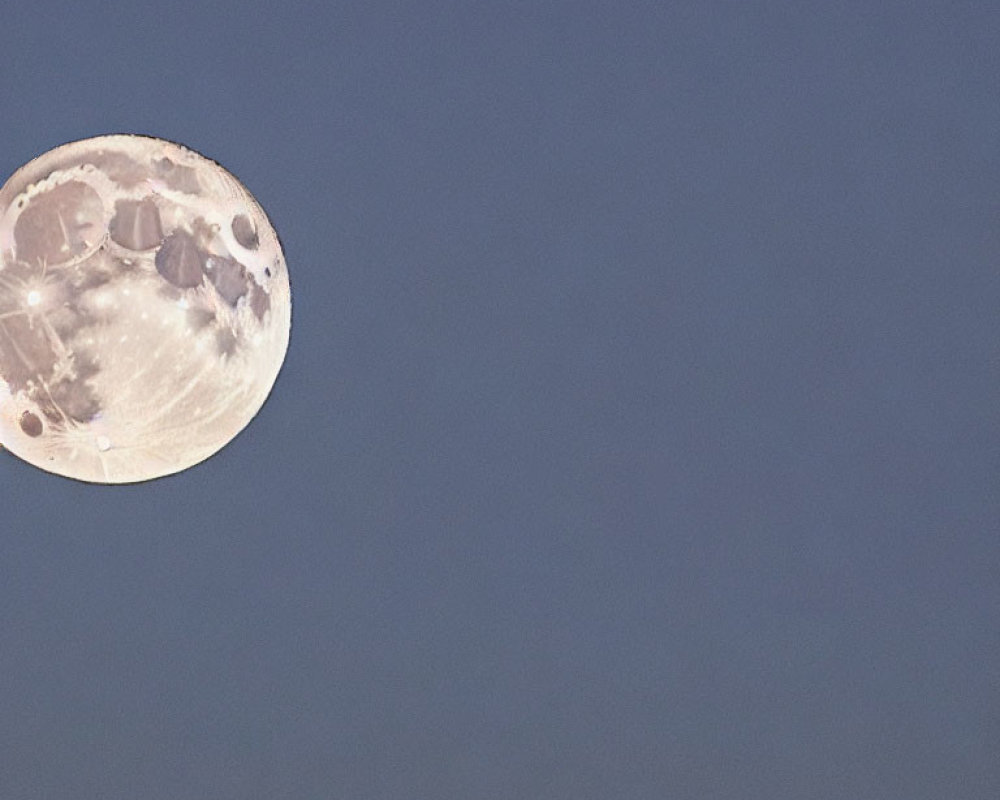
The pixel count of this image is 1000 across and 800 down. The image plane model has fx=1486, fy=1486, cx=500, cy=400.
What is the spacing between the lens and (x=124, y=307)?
101 cm

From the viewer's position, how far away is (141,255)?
1.01 m

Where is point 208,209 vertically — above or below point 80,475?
above

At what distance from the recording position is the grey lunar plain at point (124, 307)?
1.00m

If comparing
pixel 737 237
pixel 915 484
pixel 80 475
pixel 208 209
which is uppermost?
pixel 737 237

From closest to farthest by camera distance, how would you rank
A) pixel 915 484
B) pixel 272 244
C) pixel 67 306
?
pixel 67 306 → pixel 272 244 → pixel 915 484

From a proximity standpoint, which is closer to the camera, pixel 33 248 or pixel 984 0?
pixel 33 248

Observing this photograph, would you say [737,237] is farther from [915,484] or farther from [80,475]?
[80,475]

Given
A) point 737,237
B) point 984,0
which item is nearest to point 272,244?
point 737,237

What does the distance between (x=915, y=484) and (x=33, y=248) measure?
1903 mm

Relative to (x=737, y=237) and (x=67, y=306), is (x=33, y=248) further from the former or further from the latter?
(x=737, y=237)

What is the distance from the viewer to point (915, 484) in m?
2.59

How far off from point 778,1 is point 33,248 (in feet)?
6.31

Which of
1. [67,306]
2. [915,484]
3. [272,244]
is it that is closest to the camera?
[67,306]

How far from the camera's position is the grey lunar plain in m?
1.00
